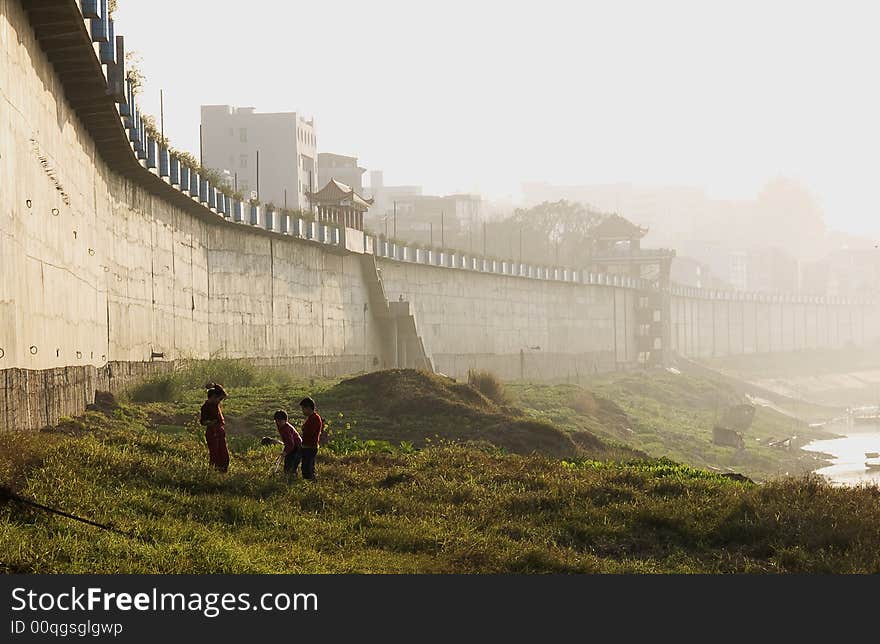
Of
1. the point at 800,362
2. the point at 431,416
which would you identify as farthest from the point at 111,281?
the point at 800,362

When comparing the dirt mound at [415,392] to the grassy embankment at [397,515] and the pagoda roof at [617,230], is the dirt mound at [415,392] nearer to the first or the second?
the grassy embankment at [397,515]

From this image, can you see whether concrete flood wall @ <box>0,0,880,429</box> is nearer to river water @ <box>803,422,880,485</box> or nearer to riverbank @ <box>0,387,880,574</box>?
riverbank @ <box>0,387,880,574</box>

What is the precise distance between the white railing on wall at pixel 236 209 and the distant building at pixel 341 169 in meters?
49.3

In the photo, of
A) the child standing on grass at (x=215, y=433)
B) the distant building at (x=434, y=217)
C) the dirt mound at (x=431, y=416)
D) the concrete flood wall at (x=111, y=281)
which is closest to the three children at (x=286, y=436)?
the child standing on grass at (x=215, y=433)

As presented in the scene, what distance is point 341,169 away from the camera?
429 feet

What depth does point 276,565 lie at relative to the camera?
11.2 metres

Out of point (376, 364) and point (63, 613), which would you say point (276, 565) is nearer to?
point (63, 613)

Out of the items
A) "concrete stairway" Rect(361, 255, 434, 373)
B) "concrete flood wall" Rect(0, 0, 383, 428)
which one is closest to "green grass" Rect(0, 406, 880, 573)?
"concrete flood wall" Rect(0, 0, 383, 428)

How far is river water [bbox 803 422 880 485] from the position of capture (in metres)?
47.0

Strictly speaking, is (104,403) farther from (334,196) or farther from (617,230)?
(617,230)

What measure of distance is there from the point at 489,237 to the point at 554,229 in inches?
255

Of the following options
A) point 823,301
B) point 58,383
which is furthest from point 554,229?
point 58,383

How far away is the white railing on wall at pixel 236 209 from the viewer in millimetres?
21828

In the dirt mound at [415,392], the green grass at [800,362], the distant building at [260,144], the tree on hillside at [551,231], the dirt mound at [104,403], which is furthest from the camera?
the tree on hillside at [551,231]
